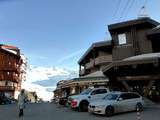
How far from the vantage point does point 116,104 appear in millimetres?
19359

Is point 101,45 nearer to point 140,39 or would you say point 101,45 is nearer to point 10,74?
point 140,39

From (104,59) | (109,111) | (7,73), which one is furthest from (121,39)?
(7,73)

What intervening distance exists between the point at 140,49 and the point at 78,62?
30.4m

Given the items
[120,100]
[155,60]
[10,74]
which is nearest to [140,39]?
[155,60]

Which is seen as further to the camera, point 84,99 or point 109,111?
point 84,99

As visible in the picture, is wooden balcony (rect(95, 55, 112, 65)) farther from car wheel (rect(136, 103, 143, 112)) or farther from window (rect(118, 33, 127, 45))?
car wheel (rect(136, 103, 143, 112))

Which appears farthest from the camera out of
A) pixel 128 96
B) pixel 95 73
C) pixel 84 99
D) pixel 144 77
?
pixel 95 73

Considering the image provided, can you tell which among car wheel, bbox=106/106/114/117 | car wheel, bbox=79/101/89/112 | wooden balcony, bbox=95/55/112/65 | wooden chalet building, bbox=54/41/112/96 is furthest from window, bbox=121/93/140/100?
wooden balcony, bbox=95/55/112/65

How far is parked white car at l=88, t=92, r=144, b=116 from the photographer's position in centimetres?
1886

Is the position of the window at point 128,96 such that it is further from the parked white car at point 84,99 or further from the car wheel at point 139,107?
the parked white car at point 84,99

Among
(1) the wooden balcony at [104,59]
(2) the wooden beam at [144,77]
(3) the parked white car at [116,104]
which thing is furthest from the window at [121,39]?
(3) the parked white car at [116,104]

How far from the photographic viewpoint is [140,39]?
42844 mm

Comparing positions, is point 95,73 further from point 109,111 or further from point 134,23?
point 109,111

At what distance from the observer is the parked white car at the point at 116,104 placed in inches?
742
